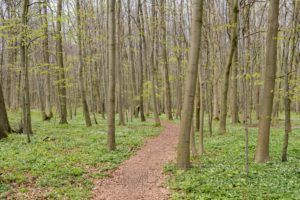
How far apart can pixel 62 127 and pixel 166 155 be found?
31.5 feet

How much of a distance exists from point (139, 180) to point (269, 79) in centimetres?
529

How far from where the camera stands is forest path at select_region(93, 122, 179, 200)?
21.8 ft

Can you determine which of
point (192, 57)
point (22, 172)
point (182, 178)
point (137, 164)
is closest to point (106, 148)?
point (137, 164)

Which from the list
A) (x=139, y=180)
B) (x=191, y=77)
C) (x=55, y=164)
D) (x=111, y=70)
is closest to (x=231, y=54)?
(x=111, y=70)

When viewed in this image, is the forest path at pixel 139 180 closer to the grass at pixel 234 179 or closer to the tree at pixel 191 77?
the grass at pixel 234 179

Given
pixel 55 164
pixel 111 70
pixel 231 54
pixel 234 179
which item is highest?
pixel 231 54

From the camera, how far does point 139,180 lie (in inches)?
306

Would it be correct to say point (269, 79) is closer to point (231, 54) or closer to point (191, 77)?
point (191, 77)

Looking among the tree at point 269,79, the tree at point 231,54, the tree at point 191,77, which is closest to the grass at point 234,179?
the tree at point 269,79

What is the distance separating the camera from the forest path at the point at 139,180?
21.8 feet

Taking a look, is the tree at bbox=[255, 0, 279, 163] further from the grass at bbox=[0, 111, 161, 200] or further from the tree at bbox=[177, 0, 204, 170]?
the grass at bbox=[0, 111, 161, 200]

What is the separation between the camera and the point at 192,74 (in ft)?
26.0

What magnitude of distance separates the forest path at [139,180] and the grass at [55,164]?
1.16ft

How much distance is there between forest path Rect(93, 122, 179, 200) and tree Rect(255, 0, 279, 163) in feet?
11.0
